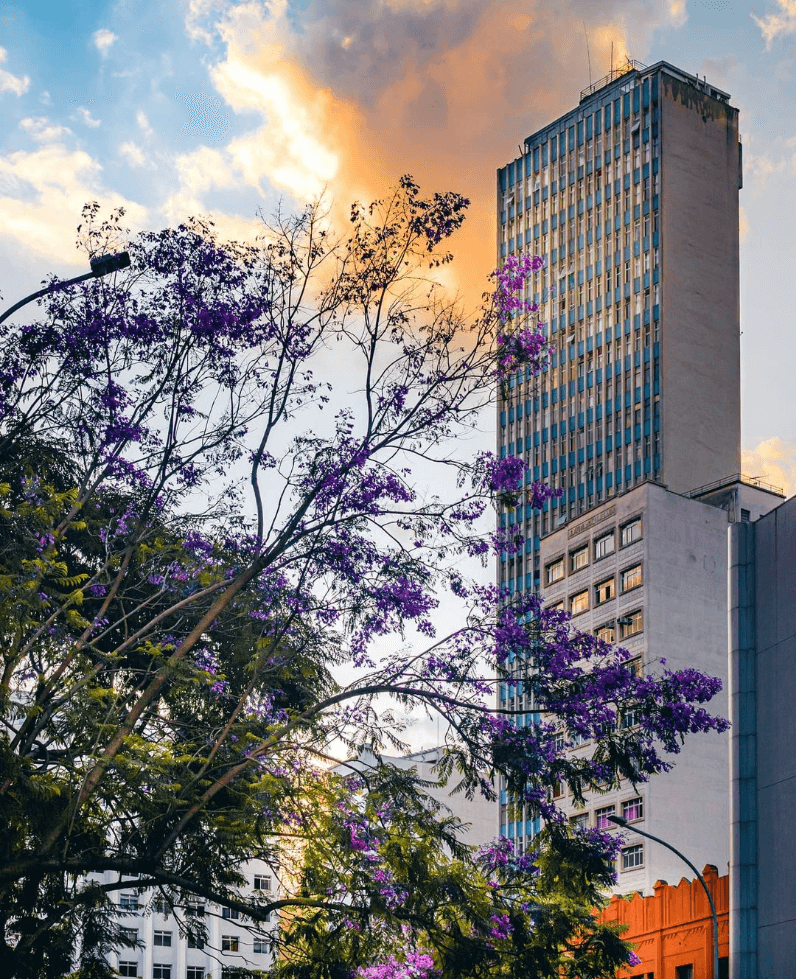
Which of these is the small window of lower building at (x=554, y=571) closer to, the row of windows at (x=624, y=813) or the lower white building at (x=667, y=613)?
the lower white building at (x=667, y=613)

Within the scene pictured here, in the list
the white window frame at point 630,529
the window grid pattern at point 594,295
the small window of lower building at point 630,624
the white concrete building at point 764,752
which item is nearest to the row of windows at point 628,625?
the small window of lower building at point 630,624

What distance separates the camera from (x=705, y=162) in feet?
346

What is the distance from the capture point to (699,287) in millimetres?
102812

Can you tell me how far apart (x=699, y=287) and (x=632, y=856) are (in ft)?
139

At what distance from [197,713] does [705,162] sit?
9045cm

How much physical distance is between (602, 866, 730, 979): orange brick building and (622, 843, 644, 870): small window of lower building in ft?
55.4

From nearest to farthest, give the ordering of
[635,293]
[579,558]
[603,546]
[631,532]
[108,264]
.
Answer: [108,264] < [631,532] < [603,546] < [579,558] < [635,293]

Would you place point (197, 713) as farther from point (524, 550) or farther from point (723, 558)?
point (524, 550)

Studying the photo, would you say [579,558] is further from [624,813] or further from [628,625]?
[624,813]

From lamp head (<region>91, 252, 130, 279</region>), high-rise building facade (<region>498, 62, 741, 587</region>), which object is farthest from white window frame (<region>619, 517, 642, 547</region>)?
lamp head (<region>91, 252, 130, 279</region>)

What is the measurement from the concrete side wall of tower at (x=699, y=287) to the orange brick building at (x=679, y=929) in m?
46.7

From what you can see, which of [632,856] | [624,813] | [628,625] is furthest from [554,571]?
[632,856]

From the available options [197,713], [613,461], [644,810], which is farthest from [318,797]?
[613,461]

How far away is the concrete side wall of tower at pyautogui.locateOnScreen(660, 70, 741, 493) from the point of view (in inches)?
3962
